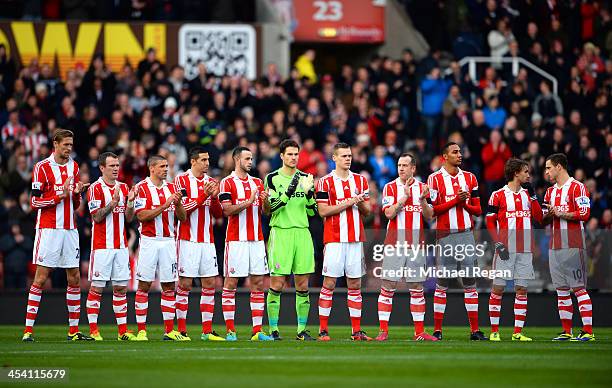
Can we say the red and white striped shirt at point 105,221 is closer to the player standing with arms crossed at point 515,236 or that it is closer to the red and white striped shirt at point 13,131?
the player standing with arms crossed at point 515,236

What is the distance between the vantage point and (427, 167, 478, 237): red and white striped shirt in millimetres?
18156

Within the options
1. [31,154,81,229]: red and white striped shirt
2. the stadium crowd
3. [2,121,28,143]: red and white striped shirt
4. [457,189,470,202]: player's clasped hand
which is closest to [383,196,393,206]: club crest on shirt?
[457,189,470,202]: player's clasped hand

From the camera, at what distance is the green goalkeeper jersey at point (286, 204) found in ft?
58.0

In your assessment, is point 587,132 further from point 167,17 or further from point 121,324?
point 121,324

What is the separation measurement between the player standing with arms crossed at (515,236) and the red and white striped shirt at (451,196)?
0.46 meters

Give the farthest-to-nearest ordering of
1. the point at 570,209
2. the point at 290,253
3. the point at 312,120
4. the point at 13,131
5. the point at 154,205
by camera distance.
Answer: the point at 312,120
the point at 13,131
the point at 570,209
the point at 154,205
the point at 290,253

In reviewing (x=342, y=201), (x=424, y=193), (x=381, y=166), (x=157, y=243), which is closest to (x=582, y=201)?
(x=424, y=193)

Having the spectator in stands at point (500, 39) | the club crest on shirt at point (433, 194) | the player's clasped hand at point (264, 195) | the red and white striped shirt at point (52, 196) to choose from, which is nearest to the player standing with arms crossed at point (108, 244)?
the red and white striped shirt at point (52, 196)

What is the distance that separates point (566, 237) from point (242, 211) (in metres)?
4.49

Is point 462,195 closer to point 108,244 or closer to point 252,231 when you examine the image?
point 252,231

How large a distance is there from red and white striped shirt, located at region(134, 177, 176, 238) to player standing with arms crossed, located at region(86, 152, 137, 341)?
0.40 feet

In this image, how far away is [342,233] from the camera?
1778 centimetres

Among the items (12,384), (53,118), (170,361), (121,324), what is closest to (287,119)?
(53,118)

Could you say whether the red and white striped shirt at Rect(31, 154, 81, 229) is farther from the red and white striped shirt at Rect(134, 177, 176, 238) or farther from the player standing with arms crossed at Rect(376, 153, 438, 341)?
the player standing with arms crossed at Rect(376, 153, 438, 341)
